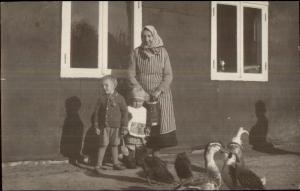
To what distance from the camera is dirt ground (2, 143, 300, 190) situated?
3.49 metres

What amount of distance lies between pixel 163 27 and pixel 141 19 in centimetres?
29

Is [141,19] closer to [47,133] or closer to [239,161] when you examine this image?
[47,133]

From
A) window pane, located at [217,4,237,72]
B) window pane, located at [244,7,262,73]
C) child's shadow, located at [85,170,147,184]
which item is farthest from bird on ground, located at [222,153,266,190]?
window pane, located at [244,7,262,73]

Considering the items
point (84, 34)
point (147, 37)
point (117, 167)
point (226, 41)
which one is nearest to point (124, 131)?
point (117, 167)

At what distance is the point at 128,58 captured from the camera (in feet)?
15.1

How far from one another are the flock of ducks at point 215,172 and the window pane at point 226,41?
164 centimetres

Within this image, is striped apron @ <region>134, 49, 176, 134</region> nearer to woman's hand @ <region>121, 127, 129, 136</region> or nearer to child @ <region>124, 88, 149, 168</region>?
child @ <region>124, 88, 149, 168</region>

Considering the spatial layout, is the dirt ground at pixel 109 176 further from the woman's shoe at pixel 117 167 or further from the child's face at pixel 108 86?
the child's face at pixel 108 86

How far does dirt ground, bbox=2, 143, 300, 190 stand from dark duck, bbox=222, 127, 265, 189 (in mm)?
95

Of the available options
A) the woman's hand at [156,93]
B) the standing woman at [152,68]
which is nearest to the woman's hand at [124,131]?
the standing woman at [152,68]

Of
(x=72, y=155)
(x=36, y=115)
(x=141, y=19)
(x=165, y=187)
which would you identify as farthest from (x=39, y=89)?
(x=165, y=187)

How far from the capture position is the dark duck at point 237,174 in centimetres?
343

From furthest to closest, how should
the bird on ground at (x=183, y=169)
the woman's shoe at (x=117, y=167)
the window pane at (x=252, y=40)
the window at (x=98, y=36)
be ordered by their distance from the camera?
1. the window pane at (x=252, y=40)
2. the window at (x=98, y=36)
3. the woman's shoe at (x=117, y=167)
4. the bird on ground at (x=183, y=169)

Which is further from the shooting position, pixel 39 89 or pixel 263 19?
pixel 263 19
